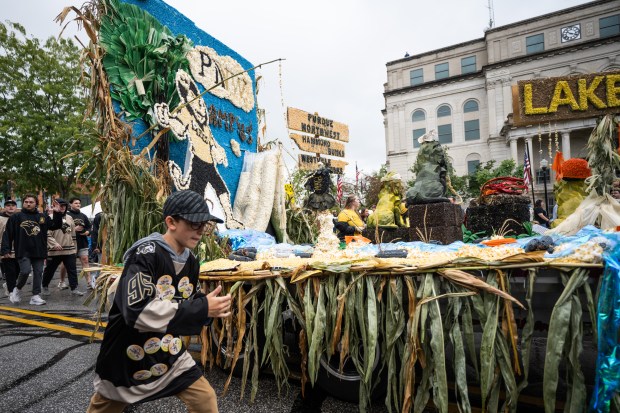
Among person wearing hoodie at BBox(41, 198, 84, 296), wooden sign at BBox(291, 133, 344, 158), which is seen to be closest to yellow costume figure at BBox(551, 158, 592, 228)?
wooden sign at BBox(291, 133, 344, 158)

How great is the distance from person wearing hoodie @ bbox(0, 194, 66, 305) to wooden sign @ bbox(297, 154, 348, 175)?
17.2 feet

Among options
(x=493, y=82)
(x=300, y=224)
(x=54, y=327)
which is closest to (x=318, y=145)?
(x=300, y=224)

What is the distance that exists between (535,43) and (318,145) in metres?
30.1

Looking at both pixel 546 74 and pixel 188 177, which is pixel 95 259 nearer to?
pixel 188 177

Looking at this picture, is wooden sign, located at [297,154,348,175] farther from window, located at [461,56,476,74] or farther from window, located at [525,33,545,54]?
window, located at [461,56,476,74]

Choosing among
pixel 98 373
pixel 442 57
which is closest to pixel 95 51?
pixel 98 373

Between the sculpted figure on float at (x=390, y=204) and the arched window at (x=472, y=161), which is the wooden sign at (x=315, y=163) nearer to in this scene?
the sculpted figure on float at (x=390, y=204)

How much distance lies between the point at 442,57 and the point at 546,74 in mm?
9369

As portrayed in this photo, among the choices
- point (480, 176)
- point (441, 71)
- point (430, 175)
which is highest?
point (441, 71)

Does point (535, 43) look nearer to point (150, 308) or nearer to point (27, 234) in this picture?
point (27, 234)

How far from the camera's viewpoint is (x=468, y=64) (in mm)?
33906

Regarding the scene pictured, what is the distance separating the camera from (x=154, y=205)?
4.13 meters

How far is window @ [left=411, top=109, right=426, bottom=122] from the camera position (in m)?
34.9

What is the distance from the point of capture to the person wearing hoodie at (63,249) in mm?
6609
